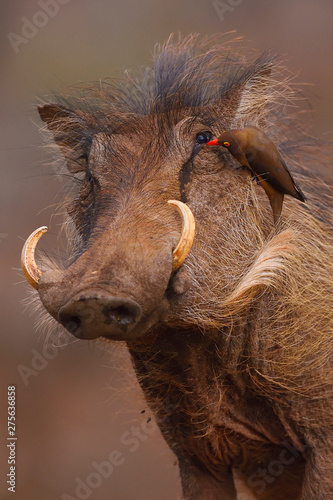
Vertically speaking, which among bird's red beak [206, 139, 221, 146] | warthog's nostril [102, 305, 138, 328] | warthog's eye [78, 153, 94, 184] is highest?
warthog's eye [78, 153, 94, 184]

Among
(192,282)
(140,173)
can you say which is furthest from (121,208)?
(192,282)

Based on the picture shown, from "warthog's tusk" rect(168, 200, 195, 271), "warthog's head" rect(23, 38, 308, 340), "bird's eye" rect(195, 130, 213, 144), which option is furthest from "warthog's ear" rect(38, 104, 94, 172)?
"warthog's tusk" rect(168, 200, 195, 271)

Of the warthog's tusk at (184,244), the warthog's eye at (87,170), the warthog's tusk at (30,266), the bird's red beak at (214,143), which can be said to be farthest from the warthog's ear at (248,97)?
the warthog's tusk at (30,266)

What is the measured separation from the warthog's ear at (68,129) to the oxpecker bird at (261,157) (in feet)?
1.89

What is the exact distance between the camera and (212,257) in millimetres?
2418

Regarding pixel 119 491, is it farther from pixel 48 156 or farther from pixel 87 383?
pixel 48 156

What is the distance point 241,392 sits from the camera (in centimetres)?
262

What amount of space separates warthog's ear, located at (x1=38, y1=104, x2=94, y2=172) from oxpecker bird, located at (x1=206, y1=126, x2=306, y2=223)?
58 centimetres

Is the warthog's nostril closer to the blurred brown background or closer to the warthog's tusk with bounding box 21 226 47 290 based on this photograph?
the warthog's tusk with bounding box 21 226 47 290

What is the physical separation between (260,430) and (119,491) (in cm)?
264

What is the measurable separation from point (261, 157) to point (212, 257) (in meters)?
0.35

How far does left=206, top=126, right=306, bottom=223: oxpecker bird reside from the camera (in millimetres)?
2420

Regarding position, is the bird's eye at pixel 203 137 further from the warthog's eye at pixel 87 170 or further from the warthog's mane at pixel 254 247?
the warthog's eye at pixel 87 170

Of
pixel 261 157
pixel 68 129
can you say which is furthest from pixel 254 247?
pixel 68 129
